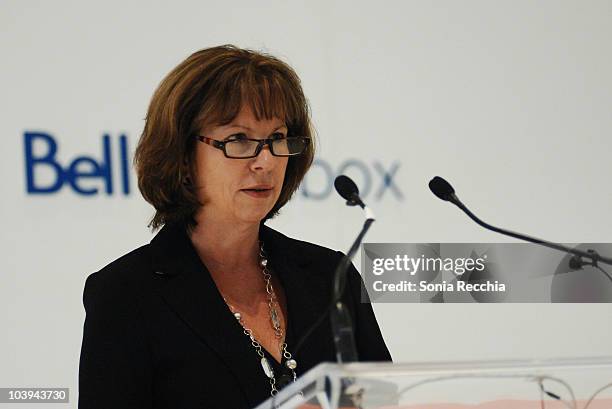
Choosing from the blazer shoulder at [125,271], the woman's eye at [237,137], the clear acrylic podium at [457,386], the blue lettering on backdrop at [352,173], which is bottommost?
the clear acrylic podium at [457,386]

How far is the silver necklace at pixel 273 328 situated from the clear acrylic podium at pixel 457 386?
39cm

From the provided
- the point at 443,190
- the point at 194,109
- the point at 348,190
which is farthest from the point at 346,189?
the point at 194,109

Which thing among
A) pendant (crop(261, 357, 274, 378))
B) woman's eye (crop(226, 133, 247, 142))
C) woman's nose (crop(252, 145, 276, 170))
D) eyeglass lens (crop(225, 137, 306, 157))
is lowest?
pendant (crop(261, 357, 274, 378))

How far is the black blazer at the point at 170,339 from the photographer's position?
1694 mm

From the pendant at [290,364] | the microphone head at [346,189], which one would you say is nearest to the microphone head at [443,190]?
the microphone head at [346,189]

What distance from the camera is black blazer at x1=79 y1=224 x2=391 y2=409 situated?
5.56 ft

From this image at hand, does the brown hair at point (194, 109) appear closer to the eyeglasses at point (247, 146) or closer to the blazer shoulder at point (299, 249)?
the eyeglasses at point (247, 146)

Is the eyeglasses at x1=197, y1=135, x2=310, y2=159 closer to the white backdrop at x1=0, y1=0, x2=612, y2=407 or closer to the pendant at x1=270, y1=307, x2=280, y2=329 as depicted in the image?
the pendant at x1=270, y1=307, x2=280, y2=329

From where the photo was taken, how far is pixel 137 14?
10.6ft

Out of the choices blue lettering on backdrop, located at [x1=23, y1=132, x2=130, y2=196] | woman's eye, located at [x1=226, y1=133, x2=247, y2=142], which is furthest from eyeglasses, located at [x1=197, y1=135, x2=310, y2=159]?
blue lettering on backdrop, located at [x1=23, y1=132, x2=130, y2=196]

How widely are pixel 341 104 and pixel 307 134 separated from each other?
1366 mm

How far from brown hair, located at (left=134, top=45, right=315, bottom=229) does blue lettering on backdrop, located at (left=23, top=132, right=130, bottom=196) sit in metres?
1.22

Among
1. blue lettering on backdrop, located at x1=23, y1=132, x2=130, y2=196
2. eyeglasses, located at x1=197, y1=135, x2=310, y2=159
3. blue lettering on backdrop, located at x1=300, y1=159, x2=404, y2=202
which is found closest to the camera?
eyeglasses, located at x1=197, y1=135, x2=310, y2=159

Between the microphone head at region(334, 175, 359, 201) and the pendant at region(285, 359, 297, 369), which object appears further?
the pendant at region(285, 359, 297, 369)
